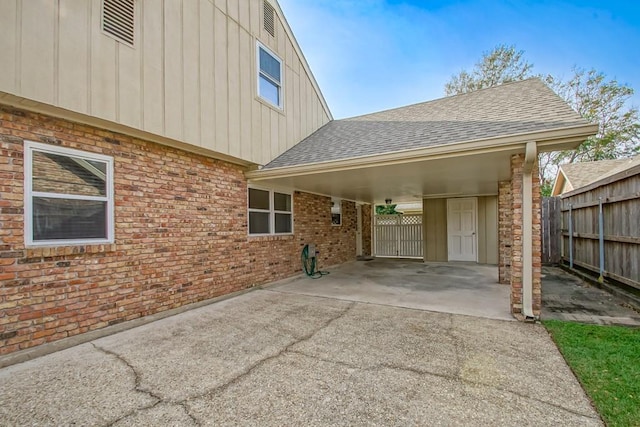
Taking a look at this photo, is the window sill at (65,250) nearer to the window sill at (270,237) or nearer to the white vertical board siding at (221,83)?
the white vertical board siding at (221,83)

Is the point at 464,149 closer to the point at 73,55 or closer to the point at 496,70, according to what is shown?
the point at 73,55

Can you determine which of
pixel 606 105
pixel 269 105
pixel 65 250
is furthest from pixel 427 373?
pixel 606 105

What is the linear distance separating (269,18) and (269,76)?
1.38 m

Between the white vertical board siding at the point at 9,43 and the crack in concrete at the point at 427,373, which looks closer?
the crack in concrete at the point at 427,373

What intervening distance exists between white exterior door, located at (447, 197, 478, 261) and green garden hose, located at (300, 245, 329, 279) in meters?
5.14

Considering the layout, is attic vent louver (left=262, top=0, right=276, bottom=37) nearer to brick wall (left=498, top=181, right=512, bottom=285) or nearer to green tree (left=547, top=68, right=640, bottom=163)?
brick wall (left=498, top=181, right=512, bottom=285)

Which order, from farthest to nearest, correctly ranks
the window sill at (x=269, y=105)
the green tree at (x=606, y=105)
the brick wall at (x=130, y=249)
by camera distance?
the green tree at (x=606, y=105), the window sill at (x=269, y=105), the brick wall at (x=130, y=249)

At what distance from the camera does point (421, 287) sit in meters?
6.76

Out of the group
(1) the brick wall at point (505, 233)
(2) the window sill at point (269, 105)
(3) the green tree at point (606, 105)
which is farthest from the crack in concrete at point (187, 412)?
(3) the green tree at point (606, 105)

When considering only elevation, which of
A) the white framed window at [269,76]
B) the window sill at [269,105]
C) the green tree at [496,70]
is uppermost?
the green tree at [496,70]

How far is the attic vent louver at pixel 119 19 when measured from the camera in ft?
12.8

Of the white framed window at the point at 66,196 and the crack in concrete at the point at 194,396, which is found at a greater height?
the white framed window at the point at 66,196

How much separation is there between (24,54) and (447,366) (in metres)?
5.47

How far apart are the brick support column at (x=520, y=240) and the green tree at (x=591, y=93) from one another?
601 inches
